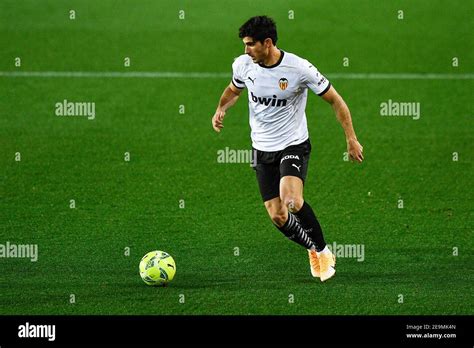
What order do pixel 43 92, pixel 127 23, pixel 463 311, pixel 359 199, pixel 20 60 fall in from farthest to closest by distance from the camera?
pixel 127 23
pixel 20 60
pixel 43 92
pixel 359 199
pixel 463 311

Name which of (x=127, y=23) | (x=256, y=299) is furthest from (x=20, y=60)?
(x=256, y=299)

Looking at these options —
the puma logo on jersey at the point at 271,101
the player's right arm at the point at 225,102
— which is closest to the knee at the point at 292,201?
the puma logo on jersey at the point at 271,101

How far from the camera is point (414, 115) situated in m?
21.5

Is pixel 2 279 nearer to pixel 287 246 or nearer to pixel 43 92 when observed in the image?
pixel 287 246

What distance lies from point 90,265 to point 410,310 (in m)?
4.04

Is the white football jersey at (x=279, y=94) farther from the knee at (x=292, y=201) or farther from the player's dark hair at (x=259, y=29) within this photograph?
the knee at (x=292, y=201)

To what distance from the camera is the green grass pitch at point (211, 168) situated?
12.6m

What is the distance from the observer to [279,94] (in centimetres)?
1266

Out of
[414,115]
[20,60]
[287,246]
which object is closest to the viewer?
[287,246]

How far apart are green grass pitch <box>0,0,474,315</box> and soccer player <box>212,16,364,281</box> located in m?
0.60

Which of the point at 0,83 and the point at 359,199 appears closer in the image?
the point at 359,199

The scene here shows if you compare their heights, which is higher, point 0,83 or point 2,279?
point 0,83

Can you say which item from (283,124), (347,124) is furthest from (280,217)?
(347,124)

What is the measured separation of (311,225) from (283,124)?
1.22m
